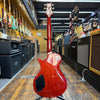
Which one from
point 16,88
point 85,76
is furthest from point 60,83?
point 85,76

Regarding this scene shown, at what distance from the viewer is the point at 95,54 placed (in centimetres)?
119

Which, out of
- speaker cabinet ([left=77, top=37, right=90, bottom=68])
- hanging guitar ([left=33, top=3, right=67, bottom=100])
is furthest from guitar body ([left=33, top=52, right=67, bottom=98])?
speaker cabinet ([left=77, top=37, right=90, bottom=68])

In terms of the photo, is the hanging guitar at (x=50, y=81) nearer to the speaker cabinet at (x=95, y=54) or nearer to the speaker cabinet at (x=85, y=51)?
the speaker cabinet at (x=95, y=54)

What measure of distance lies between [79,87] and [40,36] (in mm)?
7473

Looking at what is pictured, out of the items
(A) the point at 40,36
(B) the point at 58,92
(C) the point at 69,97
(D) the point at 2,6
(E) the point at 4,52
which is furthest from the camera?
(A) the point at 40,36

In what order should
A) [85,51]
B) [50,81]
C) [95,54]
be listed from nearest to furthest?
[50,81] < [95,54] < [85,51]

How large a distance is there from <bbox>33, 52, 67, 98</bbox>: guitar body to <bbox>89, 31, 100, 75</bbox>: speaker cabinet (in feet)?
1.99

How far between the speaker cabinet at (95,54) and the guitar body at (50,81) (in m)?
0.61

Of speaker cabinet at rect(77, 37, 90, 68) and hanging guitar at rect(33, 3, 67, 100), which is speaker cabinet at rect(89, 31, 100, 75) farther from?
hanging guitar at rect(33, 3, 67, 100)

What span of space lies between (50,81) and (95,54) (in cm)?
75

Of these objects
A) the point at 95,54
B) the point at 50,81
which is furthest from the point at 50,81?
the point at 95,54

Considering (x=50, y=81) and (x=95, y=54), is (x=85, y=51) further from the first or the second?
(x=50, y=81)

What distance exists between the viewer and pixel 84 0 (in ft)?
16.0

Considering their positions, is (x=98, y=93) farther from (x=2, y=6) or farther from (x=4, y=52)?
(x=2, y=6)
